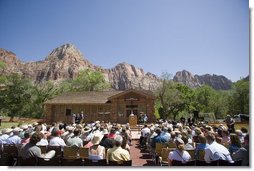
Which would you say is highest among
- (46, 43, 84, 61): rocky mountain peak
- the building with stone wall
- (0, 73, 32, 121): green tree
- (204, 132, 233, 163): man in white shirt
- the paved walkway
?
(46, 43, 84, 61): rocky mountain peak

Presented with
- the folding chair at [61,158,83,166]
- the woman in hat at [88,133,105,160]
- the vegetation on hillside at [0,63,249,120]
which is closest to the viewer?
the folding chair at [61,158,83,166]

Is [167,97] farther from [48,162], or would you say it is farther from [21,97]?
[48,162]

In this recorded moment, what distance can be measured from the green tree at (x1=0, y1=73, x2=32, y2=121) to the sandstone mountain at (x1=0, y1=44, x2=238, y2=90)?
69.7 meters

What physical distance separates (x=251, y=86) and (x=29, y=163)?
5.76m

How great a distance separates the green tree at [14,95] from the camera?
33.4 metres

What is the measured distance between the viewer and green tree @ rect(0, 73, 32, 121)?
33406 millimetres

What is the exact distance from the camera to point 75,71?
107m

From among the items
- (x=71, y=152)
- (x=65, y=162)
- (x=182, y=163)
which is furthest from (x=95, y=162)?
(x=182, y=163)

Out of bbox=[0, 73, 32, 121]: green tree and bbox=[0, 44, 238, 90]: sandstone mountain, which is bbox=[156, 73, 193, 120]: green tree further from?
bbox=[0, 44, 238, 90]: sandstone mountain

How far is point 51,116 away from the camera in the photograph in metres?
24.5

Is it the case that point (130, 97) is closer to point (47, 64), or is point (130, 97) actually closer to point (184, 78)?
point (47, 64)

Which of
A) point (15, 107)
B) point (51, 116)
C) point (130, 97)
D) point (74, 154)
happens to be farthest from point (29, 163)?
point (15, 107)

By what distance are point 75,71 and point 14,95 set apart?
7428cm

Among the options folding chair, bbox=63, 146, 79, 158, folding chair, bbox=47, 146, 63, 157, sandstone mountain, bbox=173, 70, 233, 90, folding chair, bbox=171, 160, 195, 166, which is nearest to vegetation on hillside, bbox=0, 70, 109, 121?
folding chair, bbox=47, 146, 63, 157
